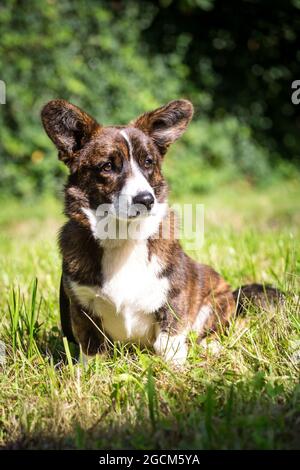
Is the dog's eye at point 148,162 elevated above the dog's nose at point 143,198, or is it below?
above

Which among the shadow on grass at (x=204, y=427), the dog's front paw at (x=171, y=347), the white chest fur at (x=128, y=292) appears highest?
the white chest fur at (x=128, y=292)

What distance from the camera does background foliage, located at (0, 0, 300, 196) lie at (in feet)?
26.0

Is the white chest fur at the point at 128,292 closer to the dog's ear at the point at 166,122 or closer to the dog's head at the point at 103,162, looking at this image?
the dog's head at the point at 103,162

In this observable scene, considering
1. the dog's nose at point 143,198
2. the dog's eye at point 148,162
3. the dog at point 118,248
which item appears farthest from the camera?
the dog's eye at point 148,162

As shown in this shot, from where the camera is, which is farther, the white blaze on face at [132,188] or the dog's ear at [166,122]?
the dog's ear at [166,122]

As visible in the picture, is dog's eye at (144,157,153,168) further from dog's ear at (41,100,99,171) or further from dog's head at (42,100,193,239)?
dog's ear at (41,100,99,171)

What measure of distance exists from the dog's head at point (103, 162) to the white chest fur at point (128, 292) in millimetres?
233

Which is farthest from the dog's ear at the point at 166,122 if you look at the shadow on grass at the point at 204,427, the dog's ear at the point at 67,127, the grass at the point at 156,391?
the shadow on grass at the point at 204,427

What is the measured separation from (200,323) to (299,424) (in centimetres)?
119

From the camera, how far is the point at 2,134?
25.9ft

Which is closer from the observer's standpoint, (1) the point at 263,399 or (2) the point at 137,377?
(1) the point at 263,399

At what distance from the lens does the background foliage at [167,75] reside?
7926 mm
